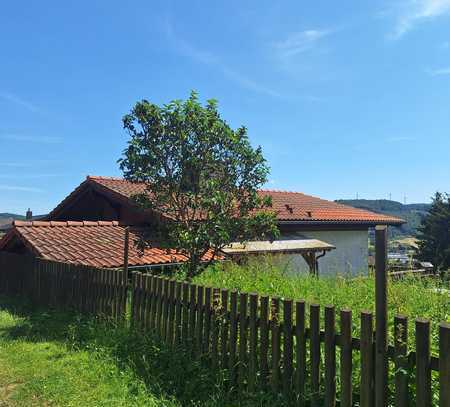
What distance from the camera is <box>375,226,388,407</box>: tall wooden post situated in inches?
126

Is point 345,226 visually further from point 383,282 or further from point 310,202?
point 383,282

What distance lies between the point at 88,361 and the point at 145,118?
153 inches

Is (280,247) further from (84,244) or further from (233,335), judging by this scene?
(233,335)

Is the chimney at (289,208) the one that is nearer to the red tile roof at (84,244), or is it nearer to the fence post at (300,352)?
the red tile roof at (84,244)

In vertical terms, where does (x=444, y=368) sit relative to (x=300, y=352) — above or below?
above

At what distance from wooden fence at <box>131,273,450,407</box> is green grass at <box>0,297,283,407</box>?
0.20 metres

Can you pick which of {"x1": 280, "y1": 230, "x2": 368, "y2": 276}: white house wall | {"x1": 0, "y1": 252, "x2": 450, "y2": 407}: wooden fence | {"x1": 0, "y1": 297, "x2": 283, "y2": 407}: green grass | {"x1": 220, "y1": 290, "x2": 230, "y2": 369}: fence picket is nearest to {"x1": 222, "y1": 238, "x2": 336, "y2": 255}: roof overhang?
{"x1": 280, "y1": 230, "x2": 368, "y2": 276}: white house wall

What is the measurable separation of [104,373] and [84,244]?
6459mm

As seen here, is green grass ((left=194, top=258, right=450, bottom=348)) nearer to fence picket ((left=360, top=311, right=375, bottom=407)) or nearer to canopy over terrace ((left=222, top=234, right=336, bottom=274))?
fence picket ((left=360, top=311, right=375, bottom=407))

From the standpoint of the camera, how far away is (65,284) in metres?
8.73

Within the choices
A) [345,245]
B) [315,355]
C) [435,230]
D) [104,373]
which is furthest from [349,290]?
[435,230]

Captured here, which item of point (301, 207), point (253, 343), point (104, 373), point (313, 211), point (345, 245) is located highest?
point (301, 207)

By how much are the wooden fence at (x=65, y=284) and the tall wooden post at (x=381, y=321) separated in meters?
4.49

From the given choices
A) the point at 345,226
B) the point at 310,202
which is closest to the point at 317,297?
the point at 345,226
